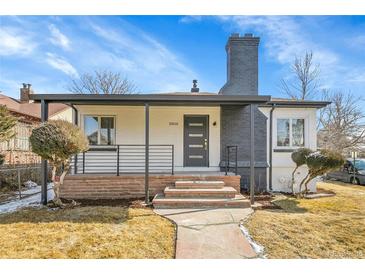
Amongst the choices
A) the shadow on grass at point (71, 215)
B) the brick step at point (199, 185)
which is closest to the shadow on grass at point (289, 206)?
the brick step at point (199, 185)

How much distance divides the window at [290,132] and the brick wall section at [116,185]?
299cm

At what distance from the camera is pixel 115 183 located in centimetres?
742

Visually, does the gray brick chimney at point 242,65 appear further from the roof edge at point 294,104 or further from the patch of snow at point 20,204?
the patch of snow at point 20,204

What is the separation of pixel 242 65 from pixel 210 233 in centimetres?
747

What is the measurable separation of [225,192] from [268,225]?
6.14 feet

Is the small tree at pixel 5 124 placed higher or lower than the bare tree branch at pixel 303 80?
lower

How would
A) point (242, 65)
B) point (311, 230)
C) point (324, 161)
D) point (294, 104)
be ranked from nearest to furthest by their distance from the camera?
point (311, 230)
point (324, 161)
point (294, 104)
point (242, 65)

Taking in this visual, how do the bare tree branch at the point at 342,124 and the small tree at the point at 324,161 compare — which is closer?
the small tree at the point at 324,161

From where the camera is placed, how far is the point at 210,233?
435 centimetres

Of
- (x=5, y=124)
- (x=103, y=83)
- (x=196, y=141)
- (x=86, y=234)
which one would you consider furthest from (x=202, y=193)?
(x=103, y=83)

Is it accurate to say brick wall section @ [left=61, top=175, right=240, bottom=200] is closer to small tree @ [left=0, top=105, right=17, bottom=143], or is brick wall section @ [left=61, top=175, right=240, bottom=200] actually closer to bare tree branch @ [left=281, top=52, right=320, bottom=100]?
small tree @ [left=0, top=105, right=17, bottom=143]

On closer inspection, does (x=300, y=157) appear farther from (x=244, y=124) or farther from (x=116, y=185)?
(x=116, y=185)

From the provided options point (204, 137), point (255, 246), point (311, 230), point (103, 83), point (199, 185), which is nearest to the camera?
point (255, 246)

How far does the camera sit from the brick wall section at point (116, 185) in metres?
7.34
